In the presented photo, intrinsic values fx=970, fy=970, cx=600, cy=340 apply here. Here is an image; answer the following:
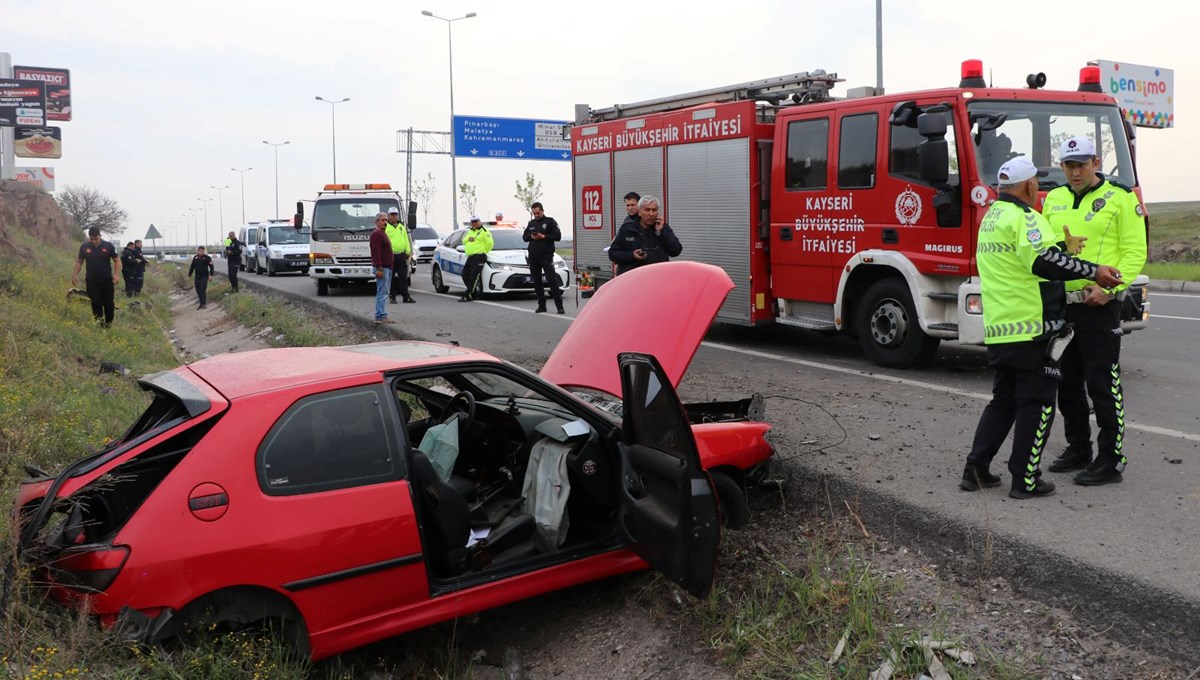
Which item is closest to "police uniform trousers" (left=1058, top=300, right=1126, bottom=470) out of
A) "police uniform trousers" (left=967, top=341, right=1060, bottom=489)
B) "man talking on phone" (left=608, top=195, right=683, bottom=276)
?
"police uniform trousers" (left=967, top=341, right=1060, bottom=489)

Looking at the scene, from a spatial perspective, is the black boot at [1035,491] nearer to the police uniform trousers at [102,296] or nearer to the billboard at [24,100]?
the police uniform trousers at [102,296]

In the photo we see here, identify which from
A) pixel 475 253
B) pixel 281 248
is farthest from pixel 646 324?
pixel 281 248

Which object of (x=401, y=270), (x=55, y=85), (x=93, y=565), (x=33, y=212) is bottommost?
(x=93, y=565)

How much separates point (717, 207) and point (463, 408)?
639cm

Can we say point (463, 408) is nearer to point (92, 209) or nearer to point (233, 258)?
point (233, 258)

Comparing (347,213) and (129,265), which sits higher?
(347,213)

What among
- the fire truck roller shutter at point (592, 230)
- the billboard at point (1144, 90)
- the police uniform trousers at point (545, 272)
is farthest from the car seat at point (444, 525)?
the billboard at point (1144, 90)

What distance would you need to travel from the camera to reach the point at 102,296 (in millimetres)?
15477

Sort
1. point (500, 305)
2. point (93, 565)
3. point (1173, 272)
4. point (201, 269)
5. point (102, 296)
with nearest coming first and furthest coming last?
point (93, 565)
point (102, 296)
point (500, 305)
point (1173, 272)
point (201, 269)

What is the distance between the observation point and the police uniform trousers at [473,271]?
19156 millimetres

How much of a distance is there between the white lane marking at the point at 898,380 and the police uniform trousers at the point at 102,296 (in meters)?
9.87

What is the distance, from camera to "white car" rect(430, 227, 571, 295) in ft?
63.0

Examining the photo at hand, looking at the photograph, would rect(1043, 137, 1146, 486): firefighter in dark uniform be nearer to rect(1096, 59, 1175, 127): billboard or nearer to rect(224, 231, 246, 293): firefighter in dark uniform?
rect(224, 231, 246, 293): firefighter in dark uniform

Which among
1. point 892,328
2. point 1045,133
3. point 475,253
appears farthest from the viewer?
point 475,253
